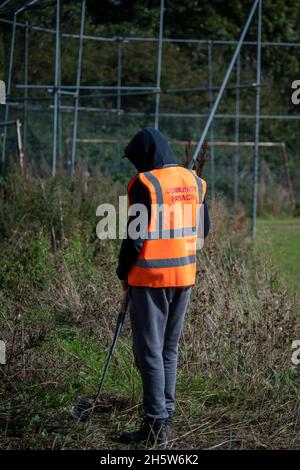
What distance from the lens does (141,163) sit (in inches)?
233

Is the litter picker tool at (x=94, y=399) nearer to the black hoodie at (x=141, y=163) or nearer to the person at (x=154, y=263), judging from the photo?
the person at (x=154, y=263)

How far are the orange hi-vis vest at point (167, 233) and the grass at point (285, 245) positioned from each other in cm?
245

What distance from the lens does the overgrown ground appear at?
6.13 meters

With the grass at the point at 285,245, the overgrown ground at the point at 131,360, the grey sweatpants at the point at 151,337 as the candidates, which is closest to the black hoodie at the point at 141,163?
the grey sweatpants at the point at 151,337

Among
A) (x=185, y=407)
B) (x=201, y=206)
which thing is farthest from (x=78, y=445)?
(x=201, y=206)

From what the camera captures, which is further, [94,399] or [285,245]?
[285,245]

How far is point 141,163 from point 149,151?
0.30 ft

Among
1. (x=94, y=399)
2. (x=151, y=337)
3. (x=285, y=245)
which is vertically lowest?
(x=285, y=245)

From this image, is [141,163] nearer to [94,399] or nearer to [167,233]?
[167,233]

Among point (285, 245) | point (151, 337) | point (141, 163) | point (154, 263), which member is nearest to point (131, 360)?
point (151, 337)

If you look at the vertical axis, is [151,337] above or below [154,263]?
below

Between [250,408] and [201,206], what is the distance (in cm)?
139

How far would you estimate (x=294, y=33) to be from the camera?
3206cm

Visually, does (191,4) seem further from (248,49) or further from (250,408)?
(250,408)
